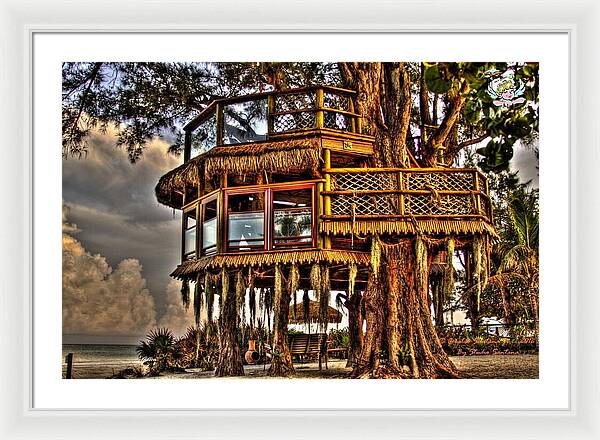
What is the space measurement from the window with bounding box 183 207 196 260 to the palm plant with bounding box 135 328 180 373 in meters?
1.06

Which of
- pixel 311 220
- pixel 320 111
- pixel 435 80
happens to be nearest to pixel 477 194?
pixel 311 220

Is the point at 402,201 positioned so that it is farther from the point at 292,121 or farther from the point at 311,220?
the point at 292,121

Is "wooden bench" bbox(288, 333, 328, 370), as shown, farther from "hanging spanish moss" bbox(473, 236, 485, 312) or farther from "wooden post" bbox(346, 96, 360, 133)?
"wooden post" bbox(346, 96, 360, 133)

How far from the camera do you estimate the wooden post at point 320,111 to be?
949 centimetres

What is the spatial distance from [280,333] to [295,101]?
3086 millimetres

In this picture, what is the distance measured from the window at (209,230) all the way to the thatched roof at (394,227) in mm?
1453

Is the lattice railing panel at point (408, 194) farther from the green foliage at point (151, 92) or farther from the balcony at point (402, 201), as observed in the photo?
the green foliage at point (151, 92)

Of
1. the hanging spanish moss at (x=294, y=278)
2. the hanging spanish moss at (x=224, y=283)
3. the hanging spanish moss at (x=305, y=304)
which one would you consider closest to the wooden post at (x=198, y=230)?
the hanging spanish moss at (x=224, y=283)

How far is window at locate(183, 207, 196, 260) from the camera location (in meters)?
10.0

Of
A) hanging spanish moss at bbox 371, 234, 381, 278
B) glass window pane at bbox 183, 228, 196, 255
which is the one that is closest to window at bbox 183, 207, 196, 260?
glass window pane at bbox 183, 228, 196, 255

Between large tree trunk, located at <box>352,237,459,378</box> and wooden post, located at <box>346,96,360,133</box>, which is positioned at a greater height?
wooden post, located at <box>346,96,360,133</box>

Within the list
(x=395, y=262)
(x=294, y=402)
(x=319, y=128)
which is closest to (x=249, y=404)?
(x=294, y=402)

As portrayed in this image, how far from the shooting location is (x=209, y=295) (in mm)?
9844
